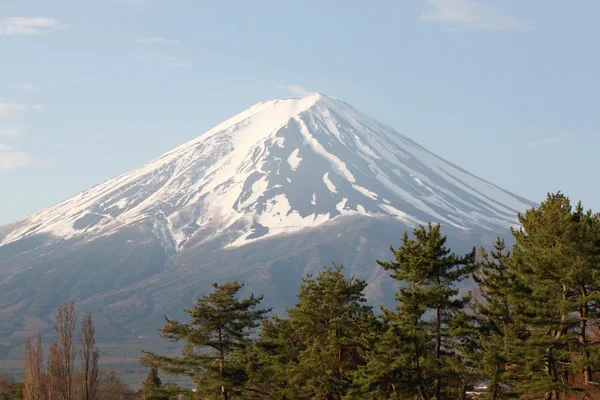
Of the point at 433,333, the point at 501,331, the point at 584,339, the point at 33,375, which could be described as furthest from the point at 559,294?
the point at 33,375

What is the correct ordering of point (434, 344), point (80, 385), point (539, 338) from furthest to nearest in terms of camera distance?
point (80, 385), point (434, 344), point (539, 338)

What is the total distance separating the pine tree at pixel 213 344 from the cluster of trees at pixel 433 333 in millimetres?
49

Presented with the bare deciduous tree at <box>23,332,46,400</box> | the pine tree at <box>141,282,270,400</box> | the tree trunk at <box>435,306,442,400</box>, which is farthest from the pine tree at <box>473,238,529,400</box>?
the bare deciduous tree at <box>23,332,46,400</box>

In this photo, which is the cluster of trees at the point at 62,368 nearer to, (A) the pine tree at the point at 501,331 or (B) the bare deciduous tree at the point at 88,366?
(B) the bare deciduous tree at the point at 88,366

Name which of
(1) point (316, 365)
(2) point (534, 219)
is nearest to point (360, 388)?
(1) point (316, 365)

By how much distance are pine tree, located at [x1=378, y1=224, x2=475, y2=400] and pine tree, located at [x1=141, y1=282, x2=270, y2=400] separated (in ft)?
23.6

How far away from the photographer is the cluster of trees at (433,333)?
25.2 m

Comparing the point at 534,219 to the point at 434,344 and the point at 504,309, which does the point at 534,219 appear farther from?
the point at 434,344

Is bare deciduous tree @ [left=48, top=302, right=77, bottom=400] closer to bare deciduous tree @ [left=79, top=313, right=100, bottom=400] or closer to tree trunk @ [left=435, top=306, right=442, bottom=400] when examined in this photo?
bare deciduous tree @ [left=79, top=313, right=100, bottom=400]

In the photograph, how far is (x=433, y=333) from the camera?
27.3 metres

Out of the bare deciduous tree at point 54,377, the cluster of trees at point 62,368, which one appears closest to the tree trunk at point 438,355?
the cluster of trees at point 62,368

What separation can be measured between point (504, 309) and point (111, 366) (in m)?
115

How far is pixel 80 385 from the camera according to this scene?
157 ft

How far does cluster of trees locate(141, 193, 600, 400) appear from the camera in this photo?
25250 mm
